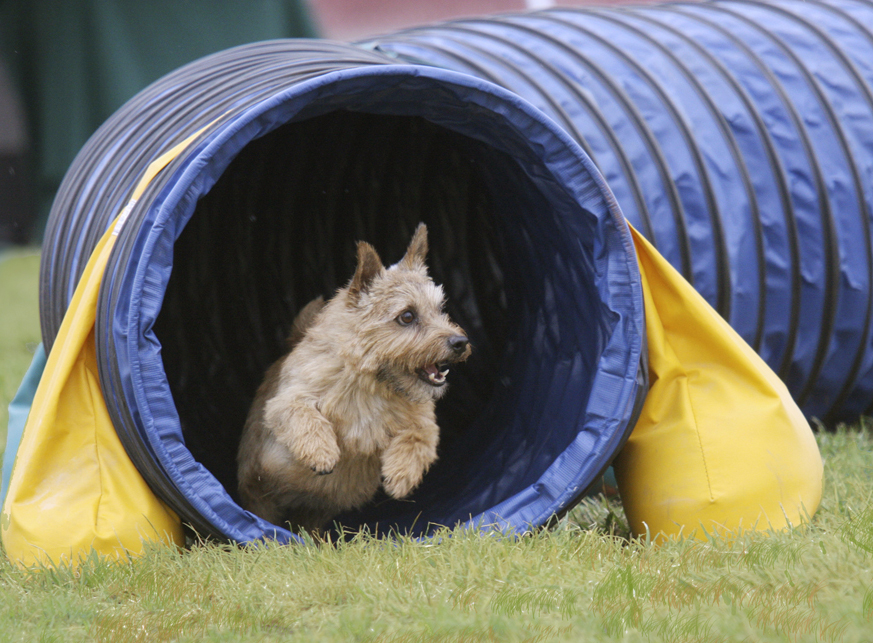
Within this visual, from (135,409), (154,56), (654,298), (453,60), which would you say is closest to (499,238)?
(453,60)

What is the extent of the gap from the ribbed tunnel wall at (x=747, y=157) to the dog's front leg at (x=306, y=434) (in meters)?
1.86

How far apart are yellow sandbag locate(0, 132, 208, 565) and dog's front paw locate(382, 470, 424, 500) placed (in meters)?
0.80

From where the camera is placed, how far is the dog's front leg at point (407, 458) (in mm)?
3488

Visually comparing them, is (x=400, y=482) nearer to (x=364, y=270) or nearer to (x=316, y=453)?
(x=316, y=453)

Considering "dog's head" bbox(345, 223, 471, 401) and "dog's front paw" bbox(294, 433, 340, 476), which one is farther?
"dog's head" bbox(345, 223, 471, 401)

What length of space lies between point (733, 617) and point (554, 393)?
1.64 metres

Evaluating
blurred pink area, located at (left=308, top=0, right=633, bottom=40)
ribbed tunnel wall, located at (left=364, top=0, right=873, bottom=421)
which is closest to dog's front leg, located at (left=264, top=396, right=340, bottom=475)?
ribbed tunnel wall, located at (left=364, top=0, right=873, bottom=421)

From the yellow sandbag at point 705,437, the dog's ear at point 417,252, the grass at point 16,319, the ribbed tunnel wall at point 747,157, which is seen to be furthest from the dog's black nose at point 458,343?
the grass at point 16,319

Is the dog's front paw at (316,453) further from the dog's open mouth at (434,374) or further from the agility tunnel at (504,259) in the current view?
the dog's open mouth at (434,374)

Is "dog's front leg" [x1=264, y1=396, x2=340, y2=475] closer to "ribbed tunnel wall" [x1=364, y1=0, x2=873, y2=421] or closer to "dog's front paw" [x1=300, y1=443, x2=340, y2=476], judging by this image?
"dog's front paw" [x1=300, y1=443, x2=340, y2=476]

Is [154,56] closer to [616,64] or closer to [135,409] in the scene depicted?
[616,64]

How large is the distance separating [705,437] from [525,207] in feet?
4.60

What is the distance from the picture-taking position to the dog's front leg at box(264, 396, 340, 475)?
346 centimetres

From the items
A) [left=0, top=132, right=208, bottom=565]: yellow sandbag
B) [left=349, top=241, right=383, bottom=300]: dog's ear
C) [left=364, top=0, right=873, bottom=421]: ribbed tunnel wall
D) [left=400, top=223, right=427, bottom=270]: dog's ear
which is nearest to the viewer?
[left=0, top=132, right=208, bottom=565]: yellow sandbag
